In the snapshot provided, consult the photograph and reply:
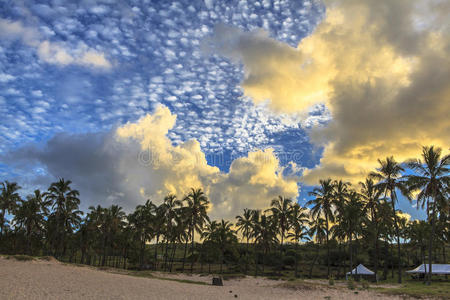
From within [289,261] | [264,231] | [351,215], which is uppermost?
[351,215]

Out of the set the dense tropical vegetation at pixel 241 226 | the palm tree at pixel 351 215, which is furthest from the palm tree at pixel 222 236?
the palm tree at pixel 351 215

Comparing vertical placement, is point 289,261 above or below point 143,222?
below

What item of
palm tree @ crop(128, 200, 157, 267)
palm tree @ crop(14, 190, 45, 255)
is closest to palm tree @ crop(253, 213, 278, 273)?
palm tree @ crop(128, 200, 157, 267)

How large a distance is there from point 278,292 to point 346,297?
21.2 feet

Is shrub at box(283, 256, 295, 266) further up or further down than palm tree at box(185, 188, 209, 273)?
further down

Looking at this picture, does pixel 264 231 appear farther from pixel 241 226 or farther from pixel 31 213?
pixel 31 213

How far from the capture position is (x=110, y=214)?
7238cm

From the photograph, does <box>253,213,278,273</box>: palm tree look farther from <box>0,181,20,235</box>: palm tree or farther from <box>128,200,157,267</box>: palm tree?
<box>0,181,20,235</box>: palm tree

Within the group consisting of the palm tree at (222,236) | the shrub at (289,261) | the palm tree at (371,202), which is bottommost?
the shrub at (289,261)

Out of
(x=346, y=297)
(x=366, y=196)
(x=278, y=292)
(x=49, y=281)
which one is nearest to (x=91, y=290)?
(x=49, y=281)

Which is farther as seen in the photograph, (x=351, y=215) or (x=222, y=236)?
(x=222, y=236)

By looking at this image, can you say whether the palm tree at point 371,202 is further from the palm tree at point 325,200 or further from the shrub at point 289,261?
the shrub at point 289,261

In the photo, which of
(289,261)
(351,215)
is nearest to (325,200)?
(351,215)

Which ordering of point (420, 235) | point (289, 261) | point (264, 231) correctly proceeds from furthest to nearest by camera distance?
point (289, 261) < point (264, 231) < point (420, 235)
